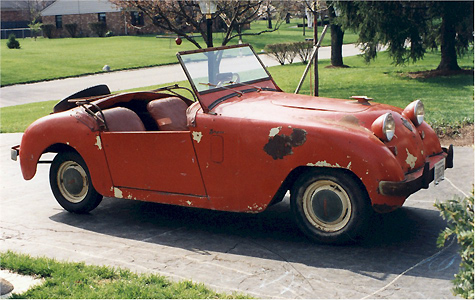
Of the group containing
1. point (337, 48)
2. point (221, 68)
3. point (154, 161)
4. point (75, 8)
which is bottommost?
point (154, 161)

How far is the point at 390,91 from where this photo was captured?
685 inches

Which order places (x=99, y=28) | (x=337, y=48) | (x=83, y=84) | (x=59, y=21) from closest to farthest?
(x=83, y=84)
(x=337, y=48)
(x=99, y=28)
(x=59, y=21)

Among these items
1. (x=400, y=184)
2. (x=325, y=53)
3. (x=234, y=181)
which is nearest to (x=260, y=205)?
(x=234, y=181)

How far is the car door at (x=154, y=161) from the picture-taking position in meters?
6.05

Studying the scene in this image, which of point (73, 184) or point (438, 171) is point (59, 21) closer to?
point (73, 184)

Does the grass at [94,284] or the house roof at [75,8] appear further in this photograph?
the house roof at [75,8]

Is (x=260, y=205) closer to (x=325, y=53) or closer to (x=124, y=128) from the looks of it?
(x=124, y=128)

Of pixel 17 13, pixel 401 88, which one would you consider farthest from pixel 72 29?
pixel 401 88

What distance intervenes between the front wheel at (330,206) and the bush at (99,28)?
59490mm

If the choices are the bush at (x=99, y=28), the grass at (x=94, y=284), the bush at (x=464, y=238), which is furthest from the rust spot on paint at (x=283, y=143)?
the bush at (x=99, y=28)

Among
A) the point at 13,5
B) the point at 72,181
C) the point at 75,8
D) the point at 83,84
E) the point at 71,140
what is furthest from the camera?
the point at 13,5

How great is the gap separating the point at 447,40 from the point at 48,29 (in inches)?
1991

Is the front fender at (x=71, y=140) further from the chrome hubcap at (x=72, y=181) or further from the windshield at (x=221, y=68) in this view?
the windshield at (x=221, y=68)

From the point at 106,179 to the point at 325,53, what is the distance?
3113 centimetres
